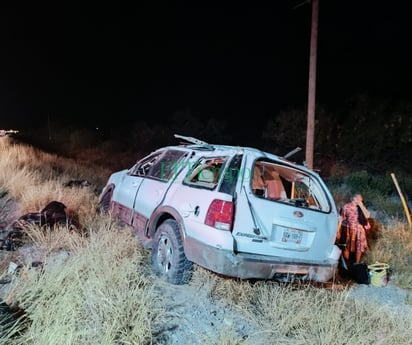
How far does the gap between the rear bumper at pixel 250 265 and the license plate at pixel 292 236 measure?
214mm

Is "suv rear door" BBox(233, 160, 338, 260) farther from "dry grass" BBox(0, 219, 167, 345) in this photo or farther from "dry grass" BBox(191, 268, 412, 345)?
"dry grass" BBox(0, 219, 167, 345)

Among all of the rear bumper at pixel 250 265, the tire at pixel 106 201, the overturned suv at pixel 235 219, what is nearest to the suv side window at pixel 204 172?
the overturned suv at pixel 235 219

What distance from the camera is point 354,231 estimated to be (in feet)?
19.7

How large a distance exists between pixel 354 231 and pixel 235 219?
316cm

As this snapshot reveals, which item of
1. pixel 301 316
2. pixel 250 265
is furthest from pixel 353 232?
pixel 250 265

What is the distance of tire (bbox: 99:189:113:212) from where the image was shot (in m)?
6.83

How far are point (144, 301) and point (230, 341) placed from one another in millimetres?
888

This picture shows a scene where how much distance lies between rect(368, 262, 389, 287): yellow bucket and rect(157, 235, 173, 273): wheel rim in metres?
3.28

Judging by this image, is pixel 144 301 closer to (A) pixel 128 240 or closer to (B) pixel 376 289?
(A) pixel 128 240

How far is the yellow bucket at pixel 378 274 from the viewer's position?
18.0 ft

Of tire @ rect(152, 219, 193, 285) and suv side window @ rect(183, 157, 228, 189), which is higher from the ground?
suv side window @ rect(183, 157, 228, 189)

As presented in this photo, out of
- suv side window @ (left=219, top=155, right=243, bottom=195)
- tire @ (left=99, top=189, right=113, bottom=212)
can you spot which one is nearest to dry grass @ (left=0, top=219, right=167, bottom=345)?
suv side window @ (left=219, top=155, right=243, bottom=195)

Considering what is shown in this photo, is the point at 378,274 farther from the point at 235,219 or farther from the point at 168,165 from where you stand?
the point at 168,165

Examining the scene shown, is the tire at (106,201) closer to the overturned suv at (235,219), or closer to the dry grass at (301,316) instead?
the overturned suv at (235,219)
